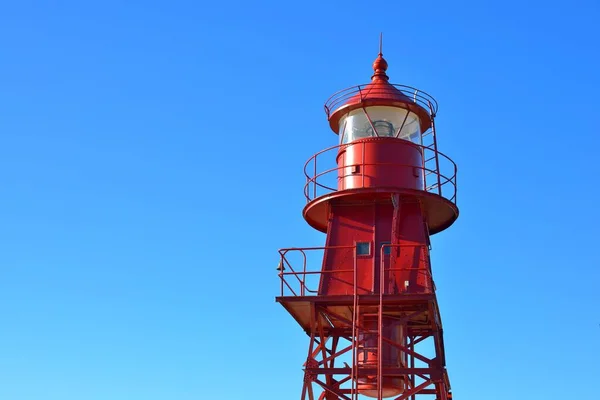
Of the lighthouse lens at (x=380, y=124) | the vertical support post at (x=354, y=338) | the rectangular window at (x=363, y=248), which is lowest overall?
the vertical support post at (x=354, y=338)

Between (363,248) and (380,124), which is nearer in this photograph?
(363,248)

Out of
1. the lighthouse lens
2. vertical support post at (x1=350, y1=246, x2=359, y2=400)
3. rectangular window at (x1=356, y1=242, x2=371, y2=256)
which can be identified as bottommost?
vertical support post at (x1=350, y1=246, x2=359, y2=400)

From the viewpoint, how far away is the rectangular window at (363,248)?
24203 millimetres

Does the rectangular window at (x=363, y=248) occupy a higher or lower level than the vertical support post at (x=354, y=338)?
higher

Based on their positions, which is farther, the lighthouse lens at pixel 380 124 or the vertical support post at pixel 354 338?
the lighthouse lens at pixel 380 124

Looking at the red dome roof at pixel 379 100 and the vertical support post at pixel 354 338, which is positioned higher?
the red dome roof at pixel 379 100

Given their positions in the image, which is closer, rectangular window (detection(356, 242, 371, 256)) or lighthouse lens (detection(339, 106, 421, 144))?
rectangular window (detection(356, 242, 371, 256))

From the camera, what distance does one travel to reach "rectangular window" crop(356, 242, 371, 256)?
24203 mm

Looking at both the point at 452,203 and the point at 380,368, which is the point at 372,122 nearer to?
the point at 452,203

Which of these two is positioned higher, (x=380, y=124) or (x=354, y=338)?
(x=380, y=124)

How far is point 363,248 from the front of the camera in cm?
2427

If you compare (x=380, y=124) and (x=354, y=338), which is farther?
(x=380, y=124)

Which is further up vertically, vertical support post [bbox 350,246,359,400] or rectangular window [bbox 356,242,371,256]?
rectangular window [bbox 356,242,371,256]

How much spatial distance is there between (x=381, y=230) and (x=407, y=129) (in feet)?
10.1
